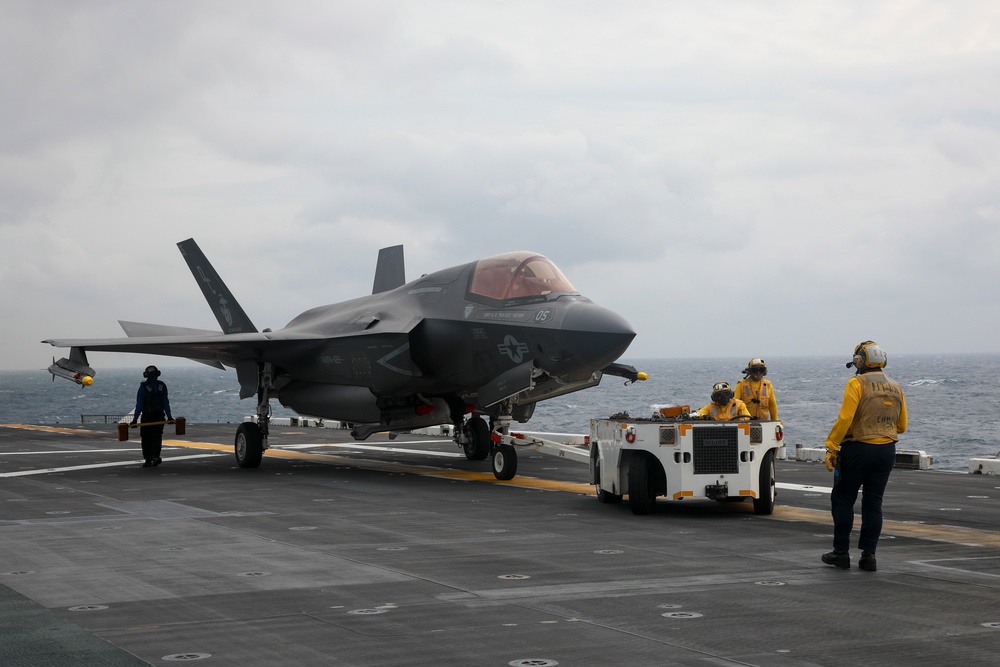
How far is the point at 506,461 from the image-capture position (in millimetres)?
18000

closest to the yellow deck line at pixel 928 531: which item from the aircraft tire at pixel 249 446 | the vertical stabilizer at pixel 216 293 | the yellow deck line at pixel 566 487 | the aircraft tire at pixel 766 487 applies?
the yellow deck line at pixel 566 487

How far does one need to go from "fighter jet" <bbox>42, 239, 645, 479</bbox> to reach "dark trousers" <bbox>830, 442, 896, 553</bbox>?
7194mm

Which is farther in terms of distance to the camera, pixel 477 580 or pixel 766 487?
pixel 766 487

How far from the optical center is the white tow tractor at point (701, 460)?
510 inches

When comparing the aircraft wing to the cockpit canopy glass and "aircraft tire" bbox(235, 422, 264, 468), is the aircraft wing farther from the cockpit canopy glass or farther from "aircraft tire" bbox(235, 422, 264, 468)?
the cockpit canopy glass

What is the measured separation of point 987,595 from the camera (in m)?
7.90

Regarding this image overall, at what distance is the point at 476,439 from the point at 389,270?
5165 mm

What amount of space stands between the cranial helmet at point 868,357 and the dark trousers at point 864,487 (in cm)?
71

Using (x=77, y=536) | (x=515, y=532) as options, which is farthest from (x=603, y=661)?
(x=77, y=536)

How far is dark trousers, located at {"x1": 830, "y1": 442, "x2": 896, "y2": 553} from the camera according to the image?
9.17 meters

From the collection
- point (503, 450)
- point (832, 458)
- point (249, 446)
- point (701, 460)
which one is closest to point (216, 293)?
point (249, 446)

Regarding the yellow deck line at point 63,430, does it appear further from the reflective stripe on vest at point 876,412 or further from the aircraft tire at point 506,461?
the reflective stripe on vest at point 876,412

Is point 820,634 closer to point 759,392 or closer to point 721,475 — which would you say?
point 721,475

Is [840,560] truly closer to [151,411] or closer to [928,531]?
[928,531]
